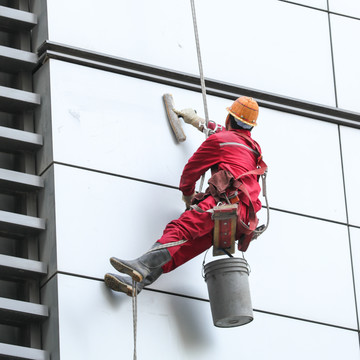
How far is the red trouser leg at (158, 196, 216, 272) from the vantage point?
1145cm

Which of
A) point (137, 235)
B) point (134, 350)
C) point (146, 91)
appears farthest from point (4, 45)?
point (134, 350)

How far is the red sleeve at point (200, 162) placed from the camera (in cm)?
1175

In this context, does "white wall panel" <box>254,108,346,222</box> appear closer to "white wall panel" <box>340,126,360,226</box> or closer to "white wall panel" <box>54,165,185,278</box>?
"white wall panel" <box>340,126,360,226</box>

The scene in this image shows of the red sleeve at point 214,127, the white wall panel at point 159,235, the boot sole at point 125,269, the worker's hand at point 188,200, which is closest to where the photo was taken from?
the boot sole at point 125,269

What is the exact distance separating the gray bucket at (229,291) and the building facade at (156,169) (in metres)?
0.45

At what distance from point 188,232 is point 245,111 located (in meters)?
1.18

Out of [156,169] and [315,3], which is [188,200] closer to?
[156,169]

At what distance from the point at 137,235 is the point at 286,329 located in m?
1.52

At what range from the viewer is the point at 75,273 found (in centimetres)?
1135

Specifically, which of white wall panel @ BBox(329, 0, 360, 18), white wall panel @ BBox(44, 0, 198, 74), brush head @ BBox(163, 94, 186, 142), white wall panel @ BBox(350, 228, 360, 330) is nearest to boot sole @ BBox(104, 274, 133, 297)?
brush head @ BBox(163, 94, 186, 142)

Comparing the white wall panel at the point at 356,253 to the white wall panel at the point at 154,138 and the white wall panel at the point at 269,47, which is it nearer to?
the white wall panel at the point at 154,138

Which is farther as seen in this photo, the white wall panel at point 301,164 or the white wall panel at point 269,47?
the white wall panel at point 269,47

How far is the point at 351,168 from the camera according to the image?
44.4 ft

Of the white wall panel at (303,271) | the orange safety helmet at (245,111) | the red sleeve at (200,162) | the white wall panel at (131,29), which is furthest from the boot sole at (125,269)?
the white wall panel at (131,29)
